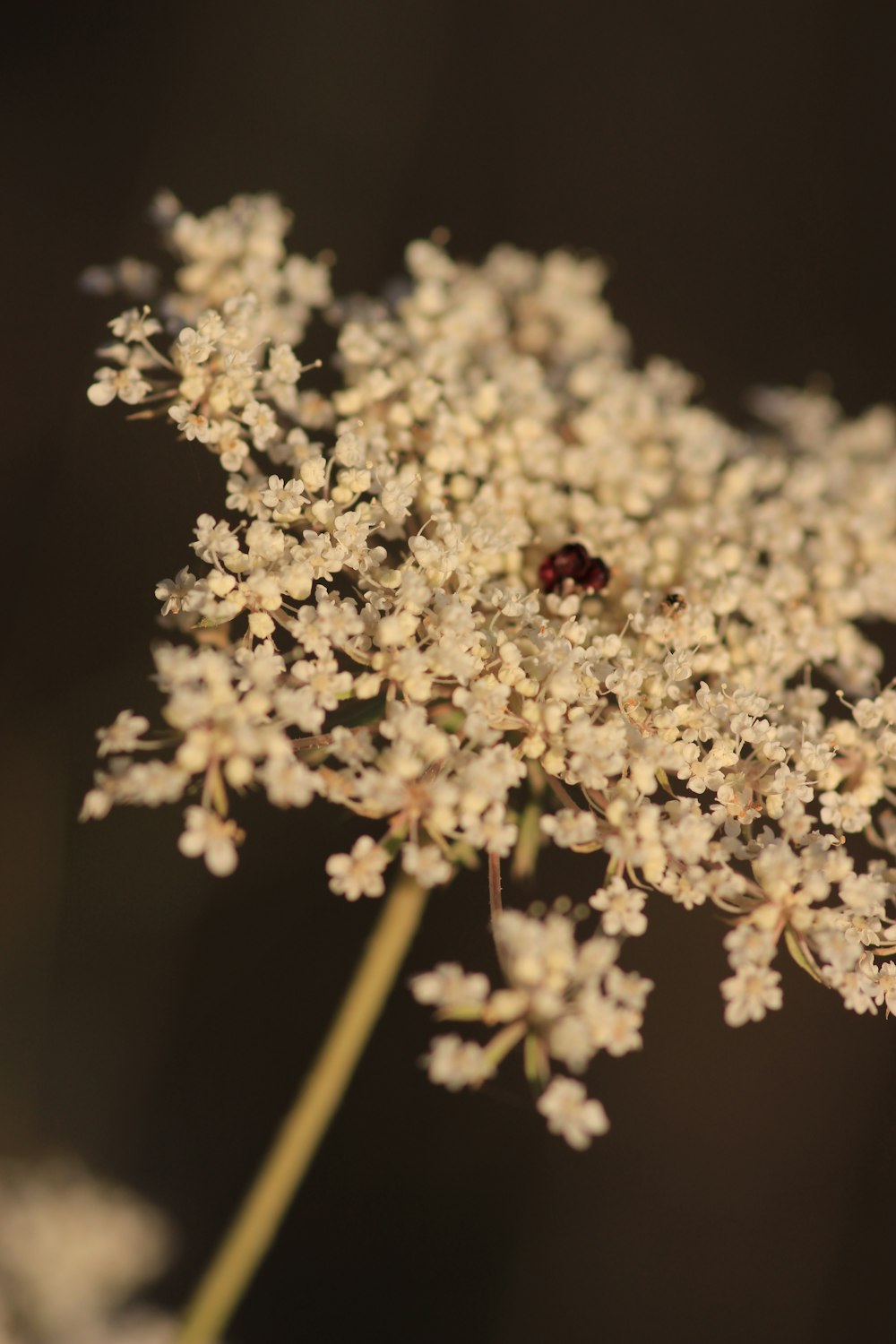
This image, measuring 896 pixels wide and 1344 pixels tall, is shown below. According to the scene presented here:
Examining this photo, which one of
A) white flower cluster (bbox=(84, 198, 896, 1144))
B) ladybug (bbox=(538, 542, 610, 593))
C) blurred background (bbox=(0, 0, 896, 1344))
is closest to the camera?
white flower cluster (bbox=(84, 198, 896, 1144))

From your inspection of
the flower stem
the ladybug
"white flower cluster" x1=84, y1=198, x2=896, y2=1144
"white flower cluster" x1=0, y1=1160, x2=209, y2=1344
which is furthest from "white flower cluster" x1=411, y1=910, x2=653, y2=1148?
"white flower cluster" x1=0, y1=1160, x2=209, y2=1344

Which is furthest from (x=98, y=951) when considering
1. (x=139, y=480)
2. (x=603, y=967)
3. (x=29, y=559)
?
(x=603, y=967)

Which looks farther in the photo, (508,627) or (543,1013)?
Result: (508,627)

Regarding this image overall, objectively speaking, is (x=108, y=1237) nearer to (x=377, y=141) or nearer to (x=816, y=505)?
(x=816, y=505)

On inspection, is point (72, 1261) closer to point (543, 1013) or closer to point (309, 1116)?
point (309, 1116)

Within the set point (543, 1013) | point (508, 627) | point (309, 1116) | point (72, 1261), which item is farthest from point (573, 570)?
point (72, 1261)

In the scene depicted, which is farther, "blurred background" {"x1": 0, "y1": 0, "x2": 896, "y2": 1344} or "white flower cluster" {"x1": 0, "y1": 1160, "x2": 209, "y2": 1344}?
"blurred background" {"x1": 0, "y1": 0, "x2": 896, "y2": 1344}

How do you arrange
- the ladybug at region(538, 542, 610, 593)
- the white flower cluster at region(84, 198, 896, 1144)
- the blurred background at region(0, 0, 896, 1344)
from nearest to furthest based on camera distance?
the white flower cluster at region(84, 198, 896, 1144)
the ladybug at region(538, 542, 610, 593)
the blurred background at region(0, 0, 896, 1344)

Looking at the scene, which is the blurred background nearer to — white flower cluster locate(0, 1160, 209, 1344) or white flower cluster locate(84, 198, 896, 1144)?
white flower cluster locate(0, 1160, 209, 1344)

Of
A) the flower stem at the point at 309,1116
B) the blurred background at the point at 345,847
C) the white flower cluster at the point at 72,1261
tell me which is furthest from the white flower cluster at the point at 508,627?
the white flower cluster at the point at 72,1261
